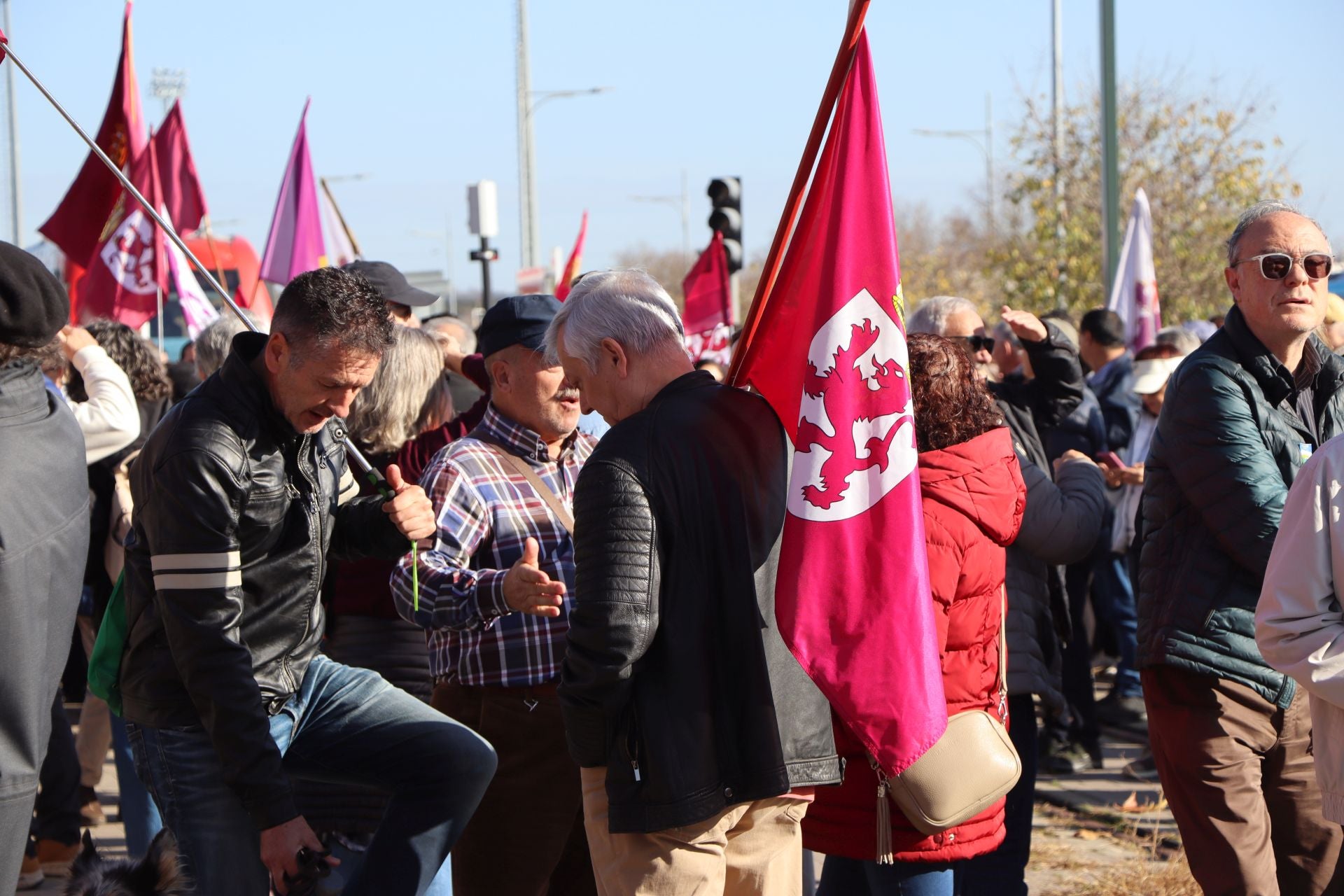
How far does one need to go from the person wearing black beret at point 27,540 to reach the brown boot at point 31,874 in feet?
9.84

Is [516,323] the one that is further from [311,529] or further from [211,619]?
[211,619]

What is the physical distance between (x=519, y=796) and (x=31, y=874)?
290cm

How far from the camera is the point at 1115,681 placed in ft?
28.2

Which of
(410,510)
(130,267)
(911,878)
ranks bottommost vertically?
(911,878)

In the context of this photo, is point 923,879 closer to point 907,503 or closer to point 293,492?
point 907,503

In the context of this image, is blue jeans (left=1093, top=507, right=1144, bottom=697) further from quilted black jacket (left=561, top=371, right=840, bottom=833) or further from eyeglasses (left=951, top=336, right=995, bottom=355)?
quilted black jacket (left=561, top=371, right=840, bottom=833)

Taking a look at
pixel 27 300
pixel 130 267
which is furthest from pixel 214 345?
pixel 130 267

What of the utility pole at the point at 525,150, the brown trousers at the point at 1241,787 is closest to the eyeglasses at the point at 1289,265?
the brown trousers at the point at 1241,787

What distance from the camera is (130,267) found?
9.50 m

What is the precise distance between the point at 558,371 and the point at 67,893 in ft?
5.94

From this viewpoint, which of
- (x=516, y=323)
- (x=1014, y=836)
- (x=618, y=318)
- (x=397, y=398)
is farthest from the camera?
(x=397, y=398)

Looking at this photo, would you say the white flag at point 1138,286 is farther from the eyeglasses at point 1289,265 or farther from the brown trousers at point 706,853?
the brown trousers at point 706,853

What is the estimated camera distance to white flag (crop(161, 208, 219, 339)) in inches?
371

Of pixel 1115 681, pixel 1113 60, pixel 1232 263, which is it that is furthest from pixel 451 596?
pixel 1113 60
